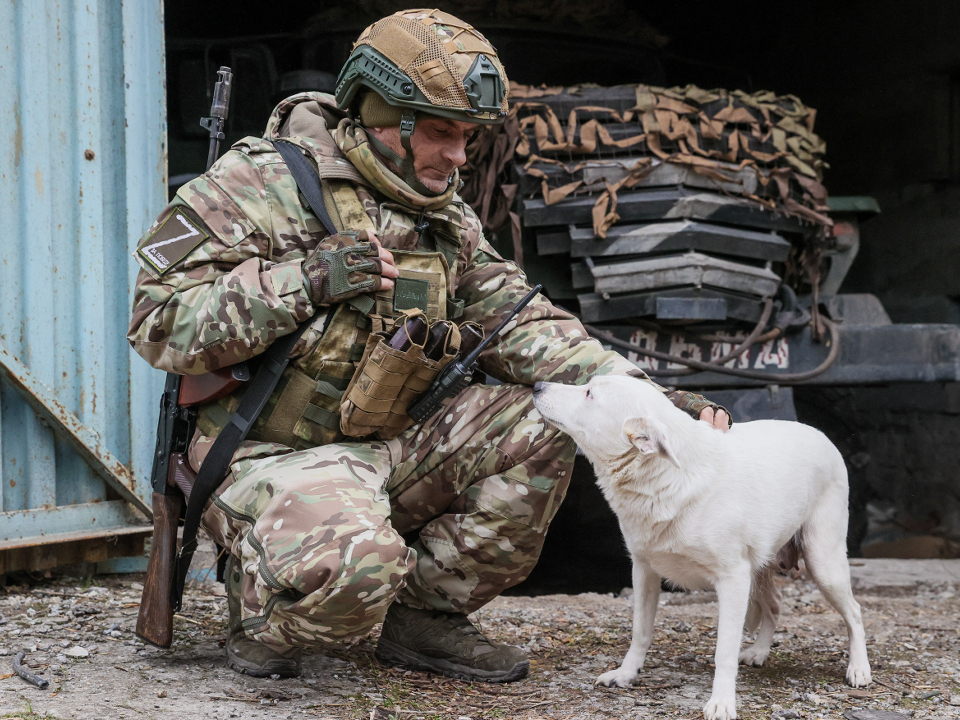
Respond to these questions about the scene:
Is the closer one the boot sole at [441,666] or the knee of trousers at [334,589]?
the knee of trousers at [334,589]

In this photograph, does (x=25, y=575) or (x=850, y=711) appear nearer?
(x=850, y=711)

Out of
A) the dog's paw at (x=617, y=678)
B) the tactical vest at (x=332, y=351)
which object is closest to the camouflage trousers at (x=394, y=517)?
the tactical vest at (x=332, y=351)

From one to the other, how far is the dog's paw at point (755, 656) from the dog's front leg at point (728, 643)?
1.41 ft

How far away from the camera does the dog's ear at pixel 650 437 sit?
2443mm

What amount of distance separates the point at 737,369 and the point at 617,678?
1914 mm

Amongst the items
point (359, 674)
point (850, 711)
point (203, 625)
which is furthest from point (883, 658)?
point (203, 625)

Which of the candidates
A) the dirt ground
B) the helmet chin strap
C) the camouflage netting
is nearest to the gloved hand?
the helmet chin strap

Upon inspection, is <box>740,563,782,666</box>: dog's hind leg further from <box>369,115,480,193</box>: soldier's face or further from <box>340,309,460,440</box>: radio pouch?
<box>369,115,480,193</box>: soldier's face

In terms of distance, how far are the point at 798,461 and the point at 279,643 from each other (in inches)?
60.1

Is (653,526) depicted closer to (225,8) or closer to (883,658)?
(883,658)

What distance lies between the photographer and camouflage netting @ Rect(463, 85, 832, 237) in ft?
14.6

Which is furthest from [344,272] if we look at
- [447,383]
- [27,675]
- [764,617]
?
[764,617]

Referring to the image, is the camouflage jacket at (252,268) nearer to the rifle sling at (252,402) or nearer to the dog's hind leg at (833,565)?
the rifle sling at (252,402)

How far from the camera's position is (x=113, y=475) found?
12.5 feet
